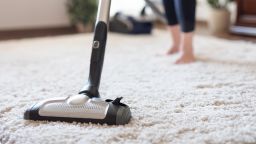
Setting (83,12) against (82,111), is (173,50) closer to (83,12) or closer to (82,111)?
(82,111)

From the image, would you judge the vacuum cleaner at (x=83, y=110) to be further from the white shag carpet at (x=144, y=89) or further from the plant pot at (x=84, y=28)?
the plant pot at (x=84, y=28)

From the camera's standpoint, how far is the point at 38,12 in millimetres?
2996

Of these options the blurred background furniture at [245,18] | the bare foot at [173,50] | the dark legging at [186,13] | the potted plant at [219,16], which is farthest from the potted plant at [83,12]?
the dark legging at [186,13]

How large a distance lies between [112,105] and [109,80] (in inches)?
18.8

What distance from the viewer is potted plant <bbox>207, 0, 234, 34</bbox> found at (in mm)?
2746

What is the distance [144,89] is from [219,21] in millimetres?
1729

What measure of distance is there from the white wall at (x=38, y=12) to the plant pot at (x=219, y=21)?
551 mm

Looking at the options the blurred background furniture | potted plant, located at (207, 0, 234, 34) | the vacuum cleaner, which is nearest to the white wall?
potted plant, located at (207, 0, 234, 34)

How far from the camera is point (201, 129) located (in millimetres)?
860

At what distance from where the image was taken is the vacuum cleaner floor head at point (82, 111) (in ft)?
2.91

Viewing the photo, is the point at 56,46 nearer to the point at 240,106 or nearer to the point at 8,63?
the point at 8,63

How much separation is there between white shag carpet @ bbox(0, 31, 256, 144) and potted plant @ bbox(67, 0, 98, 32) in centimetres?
81

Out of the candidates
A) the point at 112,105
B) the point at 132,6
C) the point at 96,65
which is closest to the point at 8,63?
the point at 96,65

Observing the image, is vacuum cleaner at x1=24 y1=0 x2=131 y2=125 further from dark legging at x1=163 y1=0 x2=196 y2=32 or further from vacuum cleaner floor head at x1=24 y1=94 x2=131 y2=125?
dark legging at x1=163 y1=0 x2=196 y2=32
